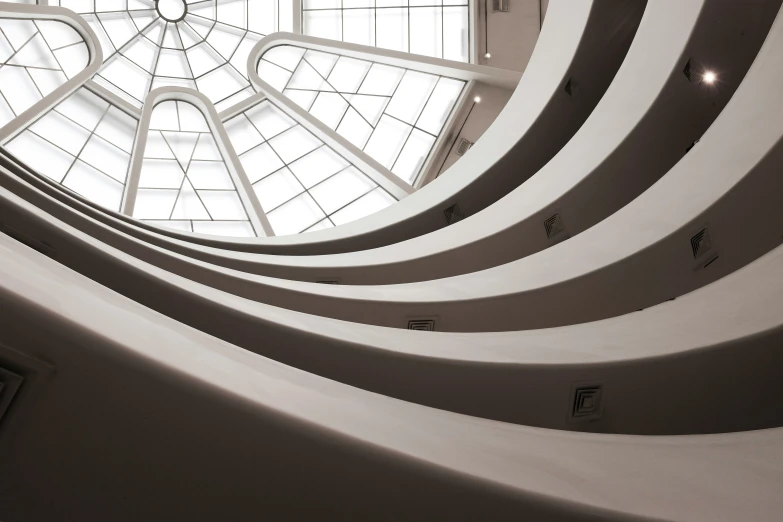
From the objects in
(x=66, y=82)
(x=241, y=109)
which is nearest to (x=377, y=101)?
(x=241, y=109)

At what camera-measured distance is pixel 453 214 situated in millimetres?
13695

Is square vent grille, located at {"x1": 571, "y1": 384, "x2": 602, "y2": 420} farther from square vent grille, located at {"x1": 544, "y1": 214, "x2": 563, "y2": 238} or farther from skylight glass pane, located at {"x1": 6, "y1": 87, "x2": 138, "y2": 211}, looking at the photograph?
skylight glass pane, located at {"x1": 6, "y1": 87, "x2": 138, "y2": 211}

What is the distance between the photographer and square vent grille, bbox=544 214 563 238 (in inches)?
414

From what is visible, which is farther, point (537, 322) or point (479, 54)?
point (479, 54)

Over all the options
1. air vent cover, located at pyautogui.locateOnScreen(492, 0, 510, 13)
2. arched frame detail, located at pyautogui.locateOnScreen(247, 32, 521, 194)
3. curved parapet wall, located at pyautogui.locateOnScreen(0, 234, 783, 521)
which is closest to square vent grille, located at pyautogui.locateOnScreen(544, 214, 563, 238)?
arched frame detail, located at pyautogui.locateOnScreen(247, 32, 521, 194)

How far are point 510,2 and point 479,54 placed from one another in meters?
1.54

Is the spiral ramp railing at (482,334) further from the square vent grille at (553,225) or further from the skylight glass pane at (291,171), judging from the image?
the skylight glass pane at (291,171)

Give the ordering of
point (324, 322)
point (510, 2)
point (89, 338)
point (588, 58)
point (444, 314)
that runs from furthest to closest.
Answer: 1. point (510, 2)
2. point (588, 58)
3. point (444, 314)
4. point (324, 322)
5. point (89, 338)

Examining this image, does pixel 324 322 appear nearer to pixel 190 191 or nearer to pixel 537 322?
pixel 537 322

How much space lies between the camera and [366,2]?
692 inches

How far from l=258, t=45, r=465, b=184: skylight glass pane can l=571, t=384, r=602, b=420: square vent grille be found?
10955mm

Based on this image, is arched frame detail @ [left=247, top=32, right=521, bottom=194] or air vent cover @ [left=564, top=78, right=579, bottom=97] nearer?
air vent cover @ [left=564, top=78, right=579, bottom=97]

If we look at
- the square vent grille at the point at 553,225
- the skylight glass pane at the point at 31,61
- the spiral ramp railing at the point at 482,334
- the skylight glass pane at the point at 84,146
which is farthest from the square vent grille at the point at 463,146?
the skylight glass pane at the point at 31,61

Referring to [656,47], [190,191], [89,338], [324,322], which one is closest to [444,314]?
[324,322]
